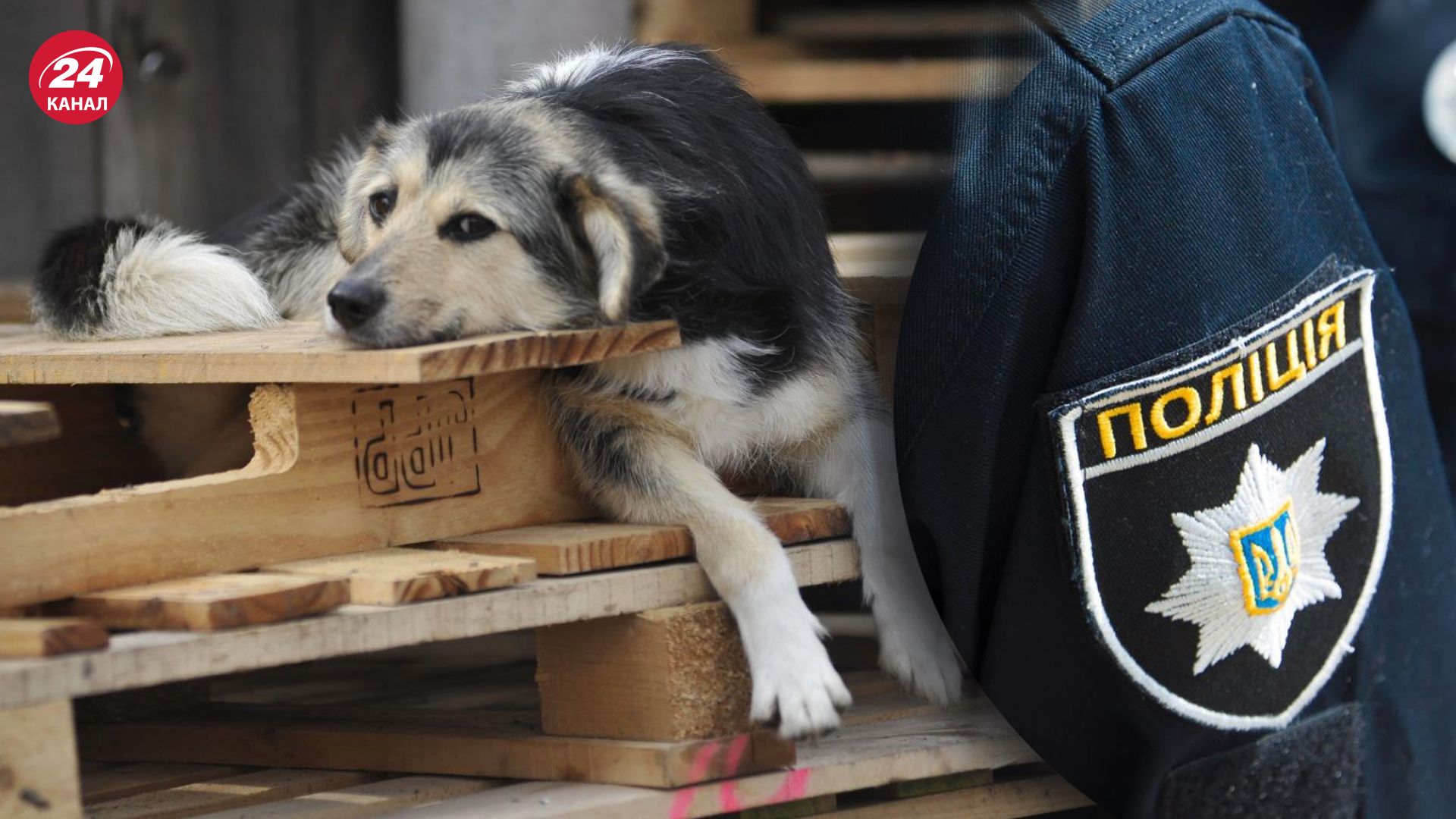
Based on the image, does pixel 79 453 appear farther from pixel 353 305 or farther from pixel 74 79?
pixel 353 305

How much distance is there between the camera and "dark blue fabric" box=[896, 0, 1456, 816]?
1.88 m

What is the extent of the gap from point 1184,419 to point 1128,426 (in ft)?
0.26

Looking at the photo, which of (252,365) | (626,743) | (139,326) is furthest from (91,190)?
(626,743)

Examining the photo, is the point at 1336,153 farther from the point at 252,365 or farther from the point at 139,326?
the point at 139,326

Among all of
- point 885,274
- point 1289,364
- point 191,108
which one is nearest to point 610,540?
point 885,274

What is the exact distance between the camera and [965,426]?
75.9 inches

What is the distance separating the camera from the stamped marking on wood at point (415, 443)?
6.31ft

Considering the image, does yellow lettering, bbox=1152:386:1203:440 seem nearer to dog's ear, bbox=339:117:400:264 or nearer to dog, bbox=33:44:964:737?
dog, bbox=33:44:964:737

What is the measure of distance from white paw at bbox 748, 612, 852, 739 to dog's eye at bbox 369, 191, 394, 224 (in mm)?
847

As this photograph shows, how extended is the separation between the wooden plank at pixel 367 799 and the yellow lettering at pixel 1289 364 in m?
1.09

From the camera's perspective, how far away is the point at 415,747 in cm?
206

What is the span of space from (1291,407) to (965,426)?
1.38ft

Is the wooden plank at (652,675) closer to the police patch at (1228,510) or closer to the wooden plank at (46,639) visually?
the police patch at (1228,510)

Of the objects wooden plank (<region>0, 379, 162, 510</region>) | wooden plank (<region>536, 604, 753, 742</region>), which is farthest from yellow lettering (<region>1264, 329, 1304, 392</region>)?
wooden plank (<region>0, 379, 162, 510</region>)
